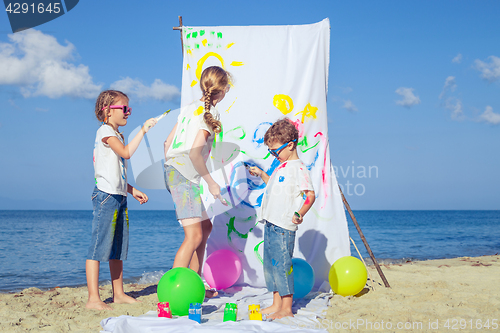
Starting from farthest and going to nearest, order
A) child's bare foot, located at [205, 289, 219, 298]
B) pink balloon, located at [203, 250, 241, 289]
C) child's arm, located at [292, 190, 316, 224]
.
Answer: pink balloon, located at [203, 250, 241, 289], child's bare foot, located at [205, 289, 219, 298], child's arm, located at [292, 190, 316, 224]

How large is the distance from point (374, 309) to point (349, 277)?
369mm

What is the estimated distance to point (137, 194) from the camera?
10.0ft

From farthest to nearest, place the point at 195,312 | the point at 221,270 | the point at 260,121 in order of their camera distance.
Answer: the point at 260,121
the point at 221,270
the point at 195,312

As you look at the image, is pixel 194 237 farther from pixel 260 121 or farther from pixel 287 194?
pixel 260 121

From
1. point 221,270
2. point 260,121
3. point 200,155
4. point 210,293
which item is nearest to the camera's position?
point 200,155

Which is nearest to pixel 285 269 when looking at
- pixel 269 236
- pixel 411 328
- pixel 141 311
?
pixel 269 236

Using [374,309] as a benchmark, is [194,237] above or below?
above

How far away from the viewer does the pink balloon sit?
11.3ft

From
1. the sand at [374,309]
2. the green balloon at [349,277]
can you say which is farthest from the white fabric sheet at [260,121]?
the sand at [374,309]

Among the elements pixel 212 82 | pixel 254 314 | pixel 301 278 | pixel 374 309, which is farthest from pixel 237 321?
pixel 212 82

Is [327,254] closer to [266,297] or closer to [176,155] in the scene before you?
[266,297]

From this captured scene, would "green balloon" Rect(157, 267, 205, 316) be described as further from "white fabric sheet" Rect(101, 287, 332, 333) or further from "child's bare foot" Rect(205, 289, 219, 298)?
"child's bare foot" Rect(205, 289, 219, 298)

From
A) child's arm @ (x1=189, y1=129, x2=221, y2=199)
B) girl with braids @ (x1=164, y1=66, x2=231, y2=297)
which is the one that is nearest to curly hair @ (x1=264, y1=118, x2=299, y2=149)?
girl with braids @ (x1=164, y1=66, x2=231, y2=297)

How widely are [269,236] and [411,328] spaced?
1.10 m
